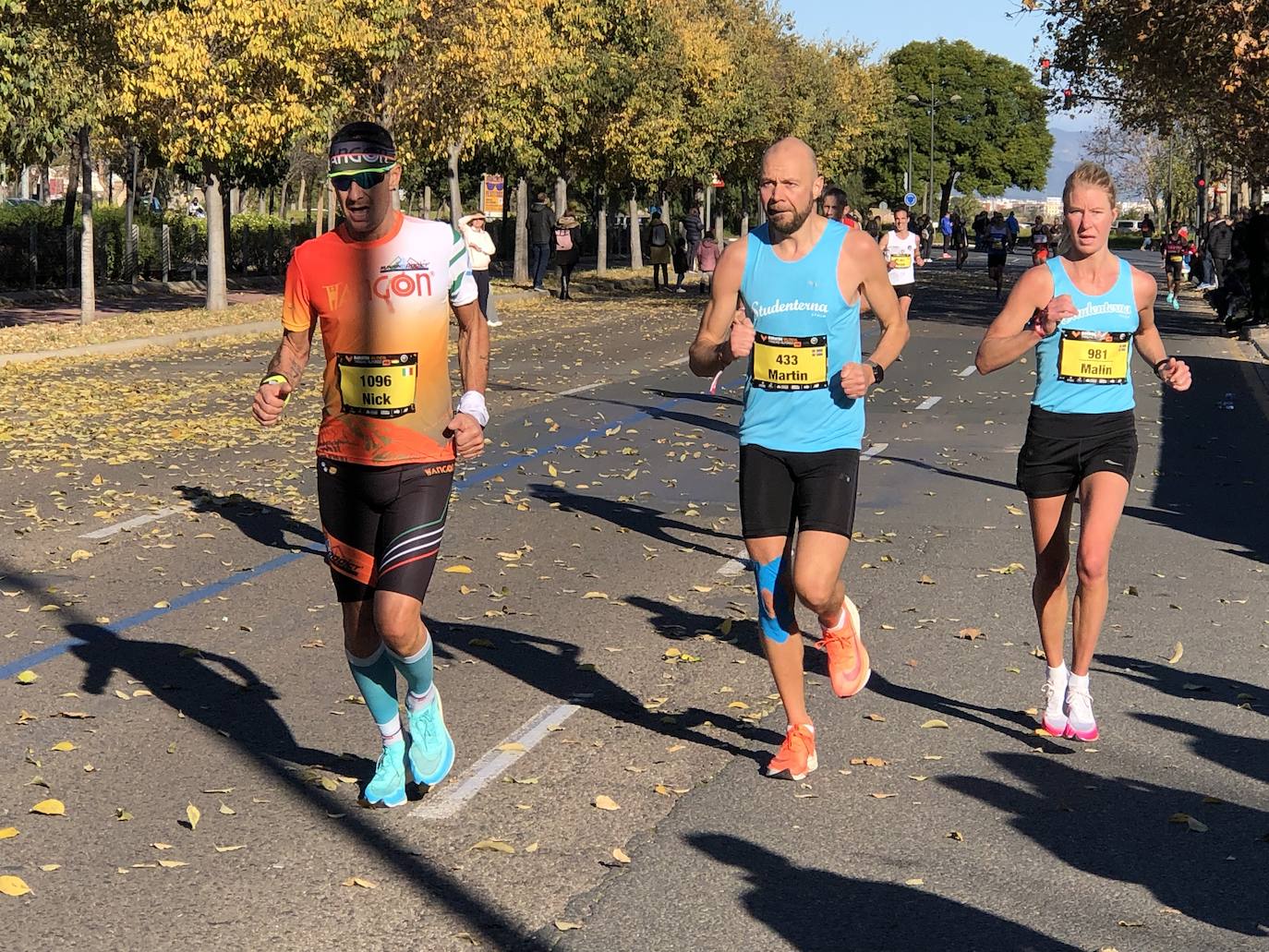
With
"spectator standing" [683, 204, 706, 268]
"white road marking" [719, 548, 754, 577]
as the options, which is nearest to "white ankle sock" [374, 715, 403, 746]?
"white road marking" [719, 548, 754, 577]

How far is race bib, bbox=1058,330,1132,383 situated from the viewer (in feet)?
20.5

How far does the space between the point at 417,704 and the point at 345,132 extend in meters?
1.75

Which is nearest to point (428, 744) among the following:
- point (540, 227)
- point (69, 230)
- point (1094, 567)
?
point (1094, 567)

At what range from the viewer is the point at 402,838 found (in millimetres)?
5188

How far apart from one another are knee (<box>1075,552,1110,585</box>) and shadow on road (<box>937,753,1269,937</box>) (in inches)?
26.4

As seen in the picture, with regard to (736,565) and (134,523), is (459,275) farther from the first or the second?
(134,523)

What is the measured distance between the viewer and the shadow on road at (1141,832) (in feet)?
15.8

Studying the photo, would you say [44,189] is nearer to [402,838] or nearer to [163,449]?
[163,449]

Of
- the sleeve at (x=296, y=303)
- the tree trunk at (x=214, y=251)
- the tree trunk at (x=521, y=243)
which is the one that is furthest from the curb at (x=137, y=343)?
the sleeve at (x=296, y=303)

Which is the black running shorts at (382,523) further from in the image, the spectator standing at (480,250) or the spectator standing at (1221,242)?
the spectator standing at (1221,242)

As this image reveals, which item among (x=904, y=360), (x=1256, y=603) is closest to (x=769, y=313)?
(x=1256, y=603)

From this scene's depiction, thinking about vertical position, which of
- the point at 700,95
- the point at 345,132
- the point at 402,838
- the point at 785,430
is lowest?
the point at 402,838

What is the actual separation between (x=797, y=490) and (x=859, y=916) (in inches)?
63.7

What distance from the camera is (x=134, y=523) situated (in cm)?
1071
